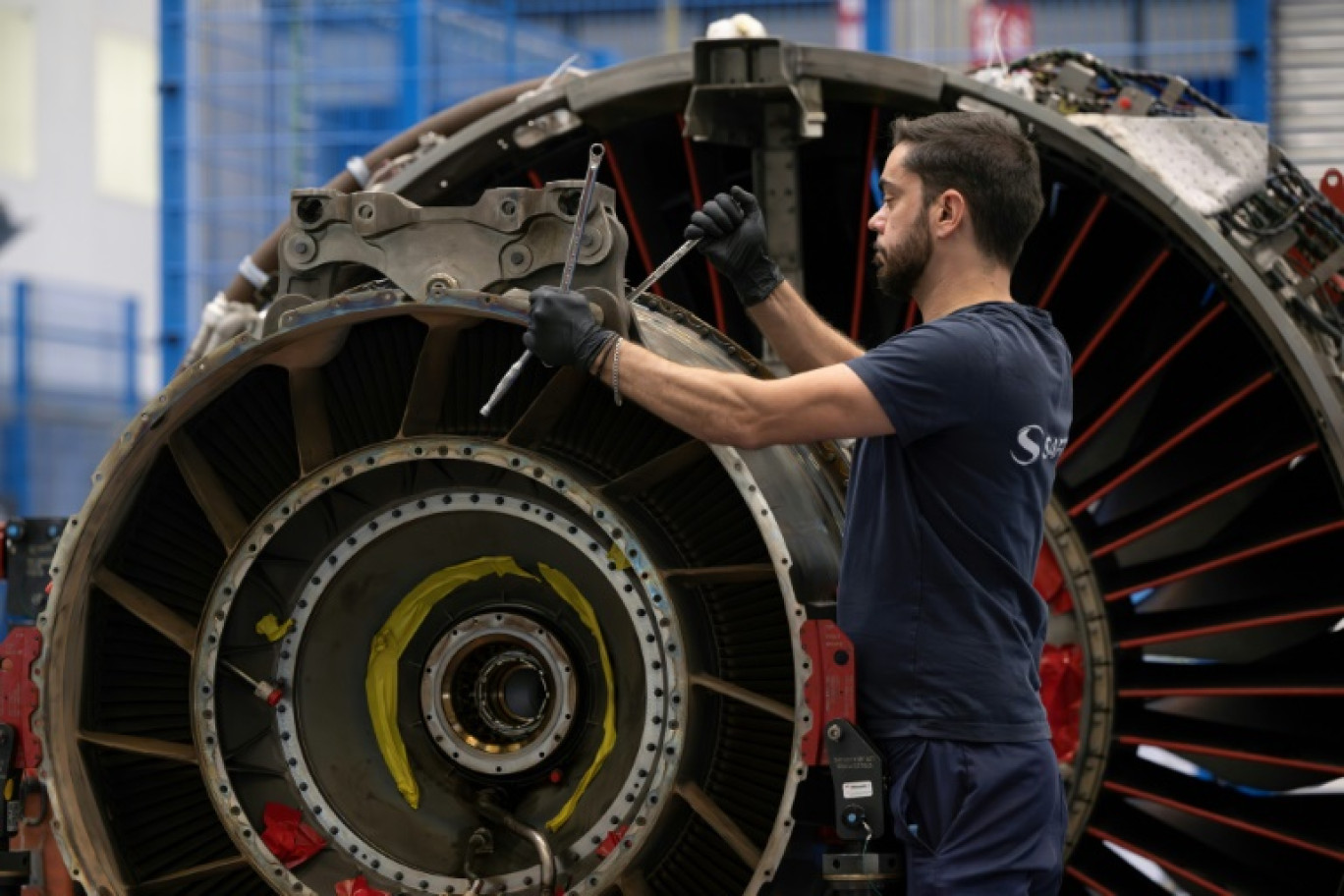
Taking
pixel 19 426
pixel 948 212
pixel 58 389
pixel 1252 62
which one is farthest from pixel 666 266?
pixel 58 389

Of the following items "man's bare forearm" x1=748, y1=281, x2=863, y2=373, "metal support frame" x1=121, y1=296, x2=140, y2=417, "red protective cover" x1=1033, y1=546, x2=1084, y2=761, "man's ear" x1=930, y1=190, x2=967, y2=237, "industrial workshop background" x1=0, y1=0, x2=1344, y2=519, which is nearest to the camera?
"man's ear" x1=930, y1=190, x2=967, y2=237

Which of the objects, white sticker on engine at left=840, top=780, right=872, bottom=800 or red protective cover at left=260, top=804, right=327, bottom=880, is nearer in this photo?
white sticker on engine at left=840, top=780, right=872, bottom=800

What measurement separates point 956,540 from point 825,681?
0.96ft

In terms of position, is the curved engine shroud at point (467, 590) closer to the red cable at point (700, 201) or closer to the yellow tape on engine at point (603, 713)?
the yellow tape on engine at point (603, 713)

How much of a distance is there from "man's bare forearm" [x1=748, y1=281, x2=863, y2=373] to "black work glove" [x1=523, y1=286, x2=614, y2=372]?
0.53 m

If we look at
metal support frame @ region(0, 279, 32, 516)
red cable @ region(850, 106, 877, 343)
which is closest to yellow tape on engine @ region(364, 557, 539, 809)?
red cable @ region(850, 106, 877, 343)

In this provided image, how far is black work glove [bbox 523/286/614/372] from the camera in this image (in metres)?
2.69

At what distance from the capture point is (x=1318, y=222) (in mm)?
4047

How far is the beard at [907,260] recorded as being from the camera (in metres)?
2.87

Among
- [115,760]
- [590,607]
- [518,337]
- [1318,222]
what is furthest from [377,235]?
[1318,222]

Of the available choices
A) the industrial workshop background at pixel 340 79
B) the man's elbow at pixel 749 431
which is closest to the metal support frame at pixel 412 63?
the industrial workshop background at pixel 340 79

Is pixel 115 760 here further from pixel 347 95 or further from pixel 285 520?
pixel 347 95

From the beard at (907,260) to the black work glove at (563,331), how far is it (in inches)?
19.5

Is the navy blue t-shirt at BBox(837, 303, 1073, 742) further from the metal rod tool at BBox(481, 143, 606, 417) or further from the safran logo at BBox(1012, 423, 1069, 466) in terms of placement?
the metal rod tool at BBox(481, 143, 606, 417)
